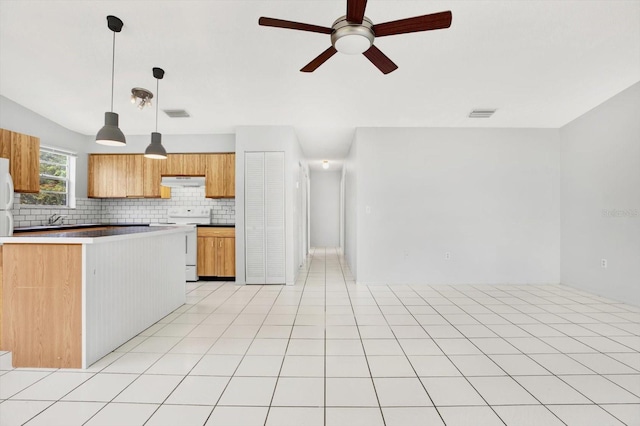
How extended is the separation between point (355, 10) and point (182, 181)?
4611mm

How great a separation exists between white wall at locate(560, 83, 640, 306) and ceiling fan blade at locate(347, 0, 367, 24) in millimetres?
4245

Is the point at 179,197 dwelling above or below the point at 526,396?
above

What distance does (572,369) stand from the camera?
231cm

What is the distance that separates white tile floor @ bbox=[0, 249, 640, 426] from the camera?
1.80 meters

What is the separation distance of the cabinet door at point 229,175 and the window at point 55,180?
2.75 metres

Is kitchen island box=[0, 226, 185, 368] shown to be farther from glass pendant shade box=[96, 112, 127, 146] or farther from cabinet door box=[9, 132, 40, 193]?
cabinet door box=[9, 132, 40, 193]

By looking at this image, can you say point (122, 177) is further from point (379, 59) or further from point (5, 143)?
point (379, 59)

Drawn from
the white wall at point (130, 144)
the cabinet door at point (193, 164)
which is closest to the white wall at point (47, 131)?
Result: the white wall at point (130, 144)

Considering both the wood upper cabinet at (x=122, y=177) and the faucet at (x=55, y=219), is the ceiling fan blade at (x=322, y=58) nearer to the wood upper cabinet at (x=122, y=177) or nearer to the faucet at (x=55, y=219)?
the wood upper cabinet at (x=122, y=177)

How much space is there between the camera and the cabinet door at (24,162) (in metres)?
4.01

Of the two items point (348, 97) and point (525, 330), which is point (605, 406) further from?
point (348, 97)

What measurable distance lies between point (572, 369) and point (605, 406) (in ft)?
1.56

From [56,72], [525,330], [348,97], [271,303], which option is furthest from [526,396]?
[56,72]

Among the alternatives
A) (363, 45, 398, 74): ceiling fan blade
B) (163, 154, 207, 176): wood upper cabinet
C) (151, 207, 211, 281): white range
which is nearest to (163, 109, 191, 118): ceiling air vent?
(163, 154, 207, 176): wood upper cabinet
